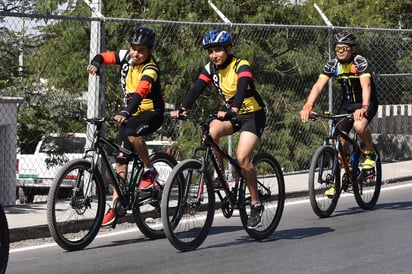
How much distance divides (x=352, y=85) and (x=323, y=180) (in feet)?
3.76

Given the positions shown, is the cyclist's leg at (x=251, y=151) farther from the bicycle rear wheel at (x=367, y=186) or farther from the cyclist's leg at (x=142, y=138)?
the bicycle rear wheel at (x=367, y=186)

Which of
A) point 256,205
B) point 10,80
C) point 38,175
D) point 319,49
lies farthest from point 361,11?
point 256,205

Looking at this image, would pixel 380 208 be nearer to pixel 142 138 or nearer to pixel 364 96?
pixel 364 96

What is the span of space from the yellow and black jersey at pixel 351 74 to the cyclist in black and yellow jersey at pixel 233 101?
6.85ft

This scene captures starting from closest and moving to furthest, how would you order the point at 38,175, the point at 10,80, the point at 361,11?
the point at 10,80 → the point at 38,175 → the point at 361,11

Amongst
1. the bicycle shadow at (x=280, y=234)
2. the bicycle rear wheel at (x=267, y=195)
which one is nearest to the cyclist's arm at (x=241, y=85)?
the bicycle rear wheel at (x=267, y=195)

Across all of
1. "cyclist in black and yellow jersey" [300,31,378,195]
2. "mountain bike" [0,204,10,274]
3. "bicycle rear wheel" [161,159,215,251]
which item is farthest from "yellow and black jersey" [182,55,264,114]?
"mountain bike" [0,204,10,274]

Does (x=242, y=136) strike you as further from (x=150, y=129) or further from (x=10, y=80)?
(x=10, y=80)

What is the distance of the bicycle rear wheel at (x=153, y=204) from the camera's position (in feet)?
30.6

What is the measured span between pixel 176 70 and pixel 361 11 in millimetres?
12145

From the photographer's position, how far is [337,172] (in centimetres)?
1118

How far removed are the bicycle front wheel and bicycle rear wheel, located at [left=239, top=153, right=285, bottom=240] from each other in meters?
1.31

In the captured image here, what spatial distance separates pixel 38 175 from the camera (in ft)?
53.7

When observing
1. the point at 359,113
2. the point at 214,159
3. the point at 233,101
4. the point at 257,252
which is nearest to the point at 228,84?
the point at 233,101
